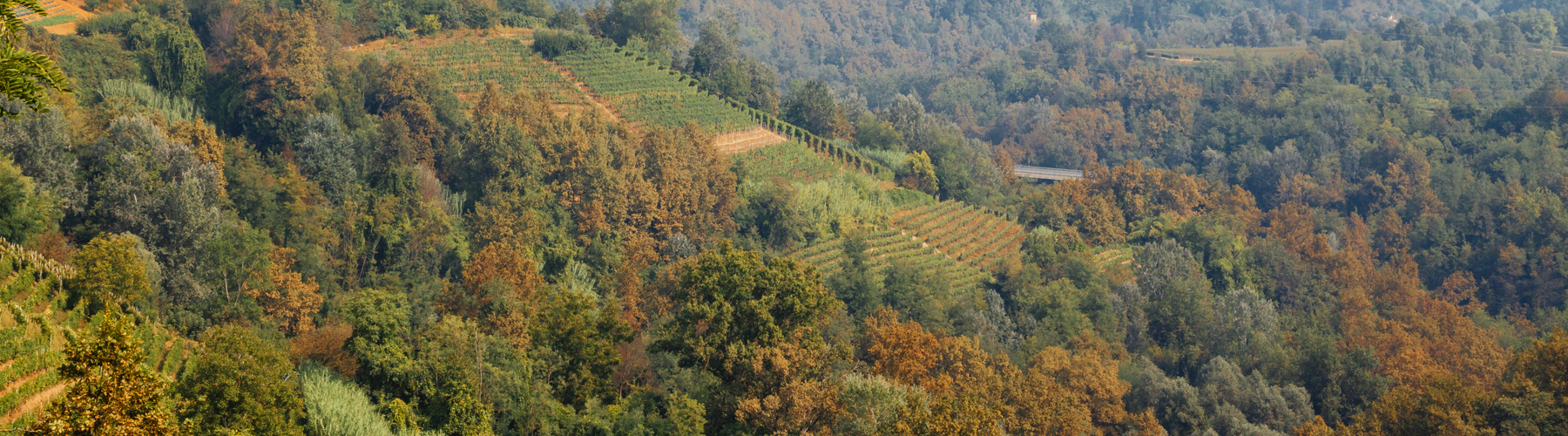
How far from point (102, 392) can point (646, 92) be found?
5141cm

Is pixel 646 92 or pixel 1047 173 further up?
pixel 646 92

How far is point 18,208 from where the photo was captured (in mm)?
33750

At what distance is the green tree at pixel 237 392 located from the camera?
25.5m

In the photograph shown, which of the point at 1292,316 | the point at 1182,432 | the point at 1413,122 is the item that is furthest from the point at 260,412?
the point at 1413,122

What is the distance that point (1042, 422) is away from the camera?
41219 mm

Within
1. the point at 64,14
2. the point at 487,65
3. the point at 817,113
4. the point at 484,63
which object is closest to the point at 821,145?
the point at 817,113

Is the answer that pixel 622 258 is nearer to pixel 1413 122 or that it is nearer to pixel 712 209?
pixel 712 209

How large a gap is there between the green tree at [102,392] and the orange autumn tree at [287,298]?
2402cm

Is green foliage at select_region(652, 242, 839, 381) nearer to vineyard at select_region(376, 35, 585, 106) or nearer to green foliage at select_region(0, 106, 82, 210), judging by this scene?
green foliage at select_region(0, 106, 82, 210)

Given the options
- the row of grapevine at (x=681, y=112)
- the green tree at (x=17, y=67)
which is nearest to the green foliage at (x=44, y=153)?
the green tree at (x=17, y=67)

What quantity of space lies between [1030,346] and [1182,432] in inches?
274

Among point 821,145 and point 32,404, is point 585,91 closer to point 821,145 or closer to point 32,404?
point 821,145

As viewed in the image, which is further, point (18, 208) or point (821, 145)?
point (821, 145)

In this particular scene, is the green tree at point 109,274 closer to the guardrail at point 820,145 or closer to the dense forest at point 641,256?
the dense forest at point 641,256
